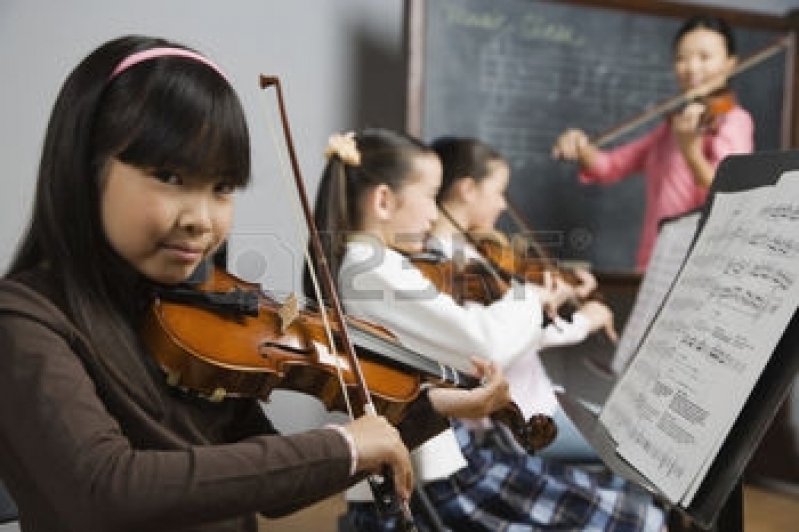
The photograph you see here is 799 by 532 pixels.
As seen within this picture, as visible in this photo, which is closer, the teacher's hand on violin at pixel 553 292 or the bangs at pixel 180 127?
Result: the bangs at pixel 180 127

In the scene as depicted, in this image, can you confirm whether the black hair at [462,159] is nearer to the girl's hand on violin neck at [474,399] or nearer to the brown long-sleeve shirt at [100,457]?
the girl's hand on violin neck at [474,399]

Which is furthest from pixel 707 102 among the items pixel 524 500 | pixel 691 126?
pixel 524 500

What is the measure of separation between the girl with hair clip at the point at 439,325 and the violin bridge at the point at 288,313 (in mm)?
499

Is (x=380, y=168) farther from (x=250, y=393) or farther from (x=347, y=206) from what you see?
(x=250, y=393)

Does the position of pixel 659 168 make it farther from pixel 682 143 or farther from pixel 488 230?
pixel 488 230

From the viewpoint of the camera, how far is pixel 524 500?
145 cm

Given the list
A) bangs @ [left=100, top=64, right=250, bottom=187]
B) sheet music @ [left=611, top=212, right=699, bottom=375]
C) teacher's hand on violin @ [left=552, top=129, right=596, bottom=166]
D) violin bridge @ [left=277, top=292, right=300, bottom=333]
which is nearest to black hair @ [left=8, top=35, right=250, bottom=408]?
bangs @ [left=100, top=64, right=250, bottom=187]

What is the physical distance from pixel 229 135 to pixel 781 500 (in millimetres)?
2033

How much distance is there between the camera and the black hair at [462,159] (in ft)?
6.28

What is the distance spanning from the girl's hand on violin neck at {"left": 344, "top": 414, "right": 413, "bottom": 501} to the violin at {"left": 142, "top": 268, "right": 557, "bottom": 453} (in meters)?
0.15

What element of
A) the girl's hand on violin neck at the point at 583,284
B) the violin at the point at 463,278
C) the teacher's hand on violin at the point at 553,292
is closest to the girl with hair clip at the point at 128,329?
the violin at the point at 463,278

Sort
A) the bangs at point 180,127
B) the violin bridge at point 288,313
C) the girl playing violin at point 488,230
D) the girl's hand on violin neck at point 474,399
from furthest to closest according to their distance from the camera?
the girl playing violin at point 488,230 < the girl's hand on violin neck at point 474,399 < the violin bridge at point 288,313 < the bangs at point 180,127

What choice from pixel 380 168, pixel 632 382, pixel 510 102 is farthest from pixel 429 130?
pixel 632 382

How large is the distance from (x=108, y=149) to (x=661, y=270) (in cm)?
104
